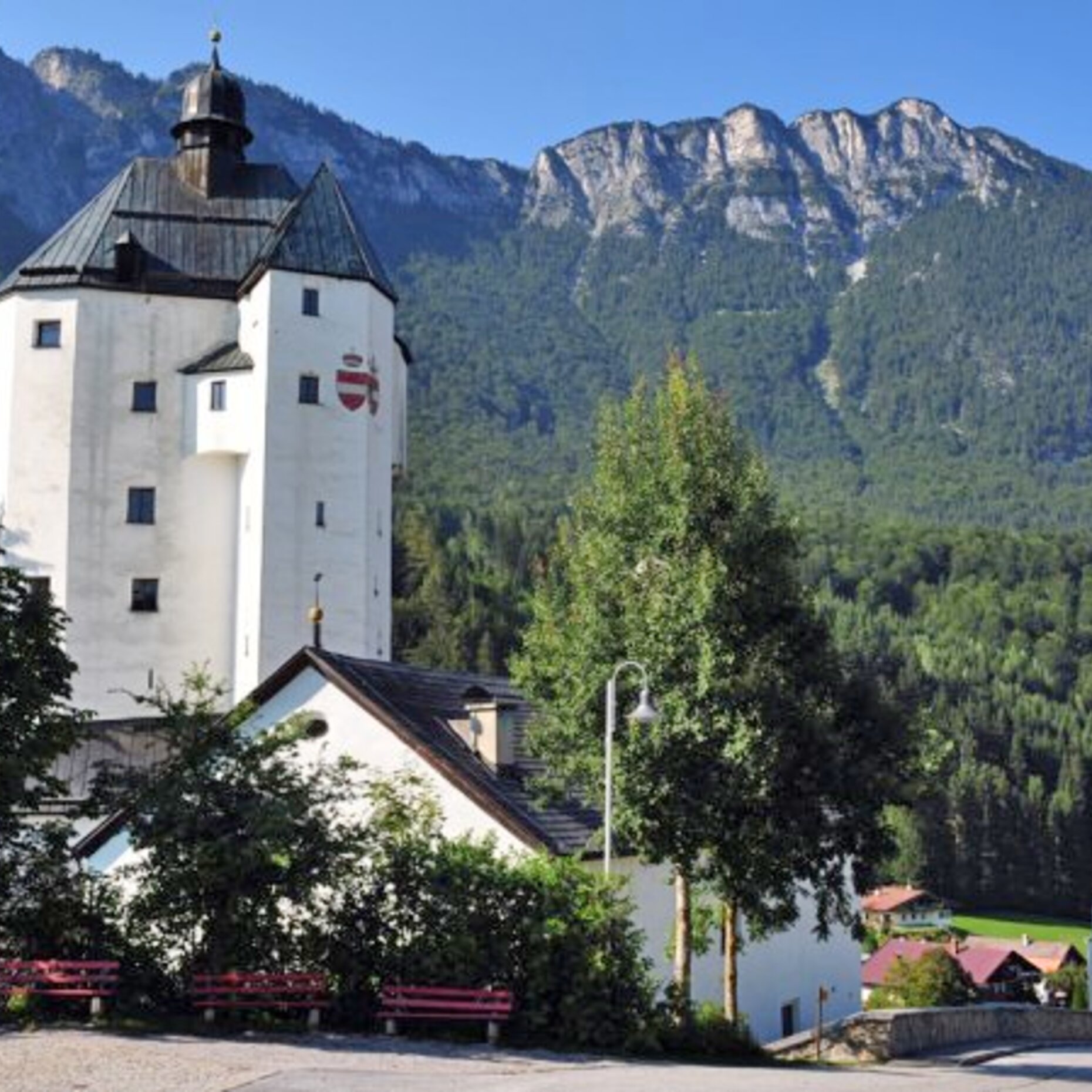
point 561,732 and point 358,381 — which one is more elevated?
point 358,381

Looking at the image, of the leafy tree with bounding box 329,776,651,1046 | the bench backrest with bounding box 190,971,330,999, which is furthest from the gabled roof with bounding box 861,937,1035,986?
the bench backrest with bounding box 190,971,330,999

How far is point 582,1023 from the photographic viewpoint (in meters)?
22.6

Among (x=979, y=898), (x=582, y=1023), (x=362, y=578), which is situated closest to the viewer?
(x=582, y=1023)

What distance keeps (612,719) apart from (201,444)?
101 ft

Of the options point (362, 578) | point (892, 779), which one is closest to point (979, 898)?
point (362, 578)

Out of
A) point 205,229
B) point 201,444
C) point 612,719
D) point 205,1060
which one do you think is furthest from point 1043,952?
point 205,1060

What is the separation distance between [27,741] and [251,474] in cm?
2852

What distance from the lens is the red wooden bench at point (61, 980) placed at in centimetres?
2227

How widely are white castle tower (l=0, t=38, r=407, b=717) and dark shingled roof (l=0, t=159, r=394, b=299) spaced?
0.09m

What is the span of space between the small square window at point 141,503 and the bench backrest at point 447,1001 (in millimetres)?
32125

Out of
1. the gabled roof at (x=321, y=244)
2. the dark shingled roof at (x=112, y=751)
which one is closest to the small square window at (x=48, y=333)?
the gabled roof at (x=321, y=244)

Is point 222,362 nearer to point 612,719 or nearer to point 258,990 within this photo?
point 612,719

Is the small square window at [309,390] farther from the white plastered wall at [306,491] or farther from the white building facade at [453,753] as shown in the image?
the white building facade at [453,753]

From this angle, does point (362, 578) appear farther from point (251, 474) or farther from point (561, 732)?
point (561, 732)
